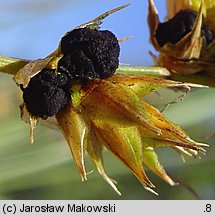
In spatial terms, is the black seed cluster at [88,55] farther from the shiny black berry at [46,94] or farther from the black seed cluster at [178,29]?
the black seed cluster at [178,29]

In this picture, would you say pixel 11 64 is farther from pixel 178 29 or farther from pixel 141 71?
pixel 178 29

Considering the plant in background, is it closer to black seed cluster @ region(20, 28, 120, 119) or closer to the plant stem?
the plant stem

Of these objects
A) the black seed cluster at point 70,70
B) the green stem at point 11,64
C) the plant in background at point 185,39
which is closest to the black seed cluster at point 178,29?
the plant in background at point 185,39

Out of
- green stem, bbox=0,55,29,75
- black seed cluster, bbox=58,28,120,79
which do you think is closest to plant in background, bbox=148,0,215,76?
black seed cluster, bbox=58,28,120,79

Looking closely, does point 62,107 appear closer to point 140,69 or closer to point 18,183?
point 140,69

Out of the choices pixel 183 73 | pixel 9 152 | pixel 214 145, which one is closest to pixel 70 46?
pixel 183 73
